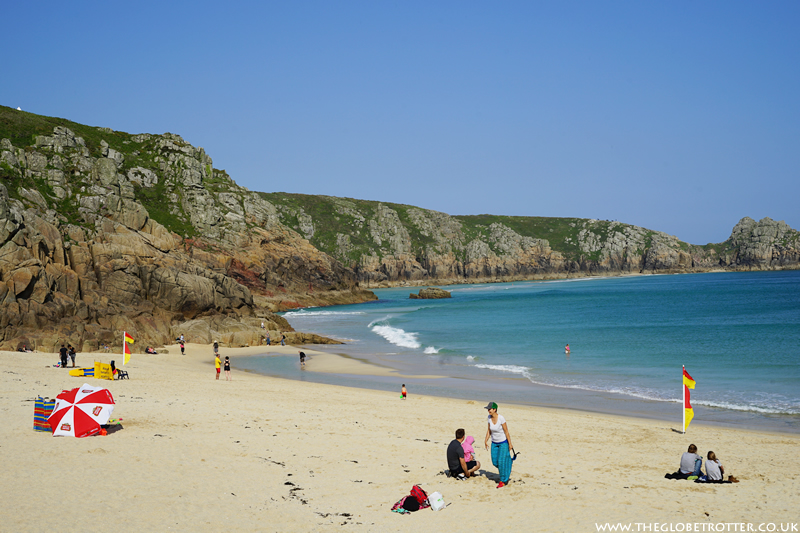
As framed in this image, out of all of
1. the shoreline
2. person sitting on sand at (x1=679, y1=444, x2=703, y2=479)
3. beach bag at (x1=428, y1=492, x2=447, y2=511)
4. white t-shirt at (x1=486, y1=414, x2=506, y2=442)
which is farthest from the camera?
the shoreline

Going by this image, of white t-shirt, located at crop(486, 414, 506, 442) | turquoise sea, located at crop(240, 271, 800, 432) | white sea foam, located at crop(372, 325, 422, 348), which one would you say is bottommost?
white sea foam, located at crop(372, 325, 422, 348)

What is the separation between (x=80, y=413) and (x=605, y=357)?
93.3 feet

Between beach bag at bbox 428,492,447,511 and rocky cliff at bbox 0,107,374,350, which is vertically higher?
rocky cliff at bbox 0,107,374,350

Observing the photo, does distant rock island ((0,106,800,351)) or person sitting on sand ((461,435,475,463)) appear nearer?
person sitting on sand ((461,435,475,463))

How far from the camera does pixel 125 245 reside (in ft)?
148

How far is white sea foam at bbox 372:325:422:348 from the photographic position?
1670 inches

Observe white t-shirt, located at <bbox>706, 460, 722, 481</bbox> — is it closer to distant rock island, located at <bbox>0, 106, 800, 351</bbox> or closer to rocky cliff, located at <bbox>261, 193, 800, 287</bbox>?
Answer: distant rock island, located at <bbox>0, 106, 800, 351</bbox>

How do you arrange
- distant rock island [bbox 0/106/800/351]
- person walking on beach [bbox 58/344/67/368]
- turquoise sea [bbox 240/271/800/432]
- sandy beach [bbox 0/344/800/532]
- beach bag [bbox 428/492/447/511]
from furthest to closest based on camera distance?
distant rock island [bbox 0/106/800/351]
person walking on beach [bbox 58/344/67/368]
turquoise sea [bbox 240/271/800/432]
beach bag [bbox 428/492/447/511]
sandy beach [bbox 0/344/800/532]

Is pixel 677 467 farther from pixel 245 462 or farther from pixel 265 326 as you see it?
pixel 265 326

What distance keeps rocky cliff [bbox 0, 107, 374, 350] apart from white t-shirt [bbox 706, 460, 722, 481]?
106ft

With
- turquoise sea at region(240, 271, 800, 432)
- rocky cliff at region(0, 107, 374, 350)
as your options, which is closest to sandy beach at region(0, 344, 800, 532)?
turquoise sea at region(240, 271, 800, 432)

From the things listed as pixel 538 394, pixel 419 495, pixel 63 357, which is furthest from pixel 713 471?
pixel 63 357

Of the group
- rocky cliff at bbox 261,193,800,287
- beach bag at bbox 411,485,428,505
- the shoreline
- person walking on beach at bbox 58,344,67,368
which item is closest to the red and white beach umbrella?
beach bag at bbox 411,485,428,505

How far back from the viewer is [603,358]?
107ft
